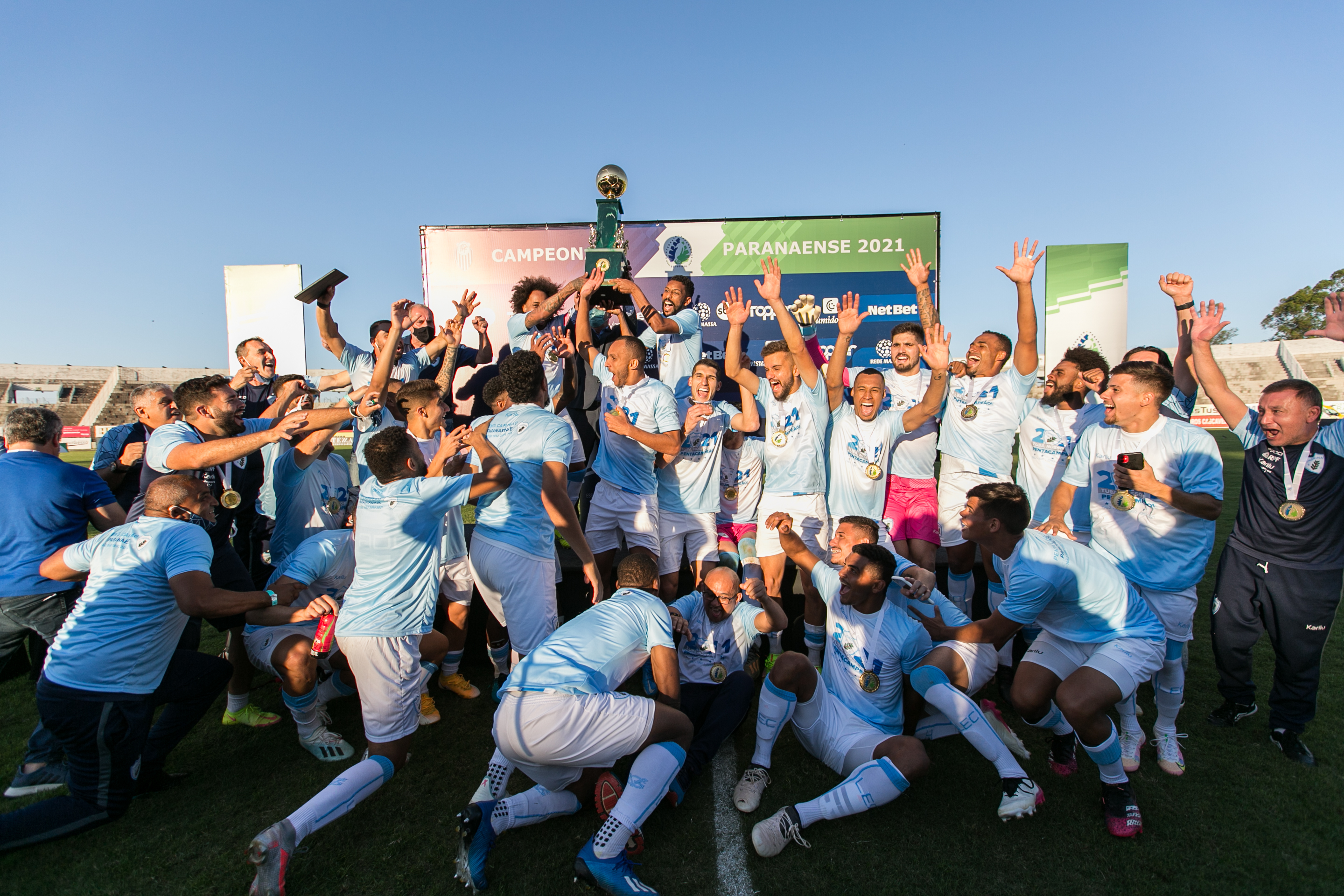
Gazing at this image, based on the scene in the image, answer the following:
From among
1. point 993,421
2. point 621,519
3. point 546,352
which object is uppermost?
point 546,352

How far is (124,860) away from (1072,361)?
6.94m

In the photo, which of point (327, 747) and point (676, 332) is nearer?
point (327, 747)

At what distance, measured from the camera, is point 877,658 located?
374 centimetres

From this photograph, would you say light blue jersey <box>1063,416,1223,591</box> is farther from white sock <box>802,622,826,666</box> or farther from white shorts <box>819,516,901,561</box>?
white sock <box>802,622,826,666</box>

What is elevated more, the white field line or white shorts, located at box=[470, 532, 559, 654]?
white shorts, located at box=[470, 532, 559, 654]

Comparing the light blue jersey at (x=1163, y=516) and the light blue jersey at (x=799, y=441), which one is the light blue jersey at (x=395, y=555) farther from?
the light blue jersey at (x=1163, y=516)

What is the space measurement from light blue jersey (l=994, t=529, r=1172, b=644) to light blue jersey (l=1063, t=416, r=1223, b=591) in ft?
0.90

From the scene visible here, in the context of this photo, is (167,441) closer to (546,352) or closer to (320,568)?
(320,568)

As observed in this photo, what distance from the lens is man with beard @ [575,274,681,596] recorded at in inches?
210

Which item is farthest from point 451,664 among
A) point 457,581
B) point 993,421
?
point 993,421

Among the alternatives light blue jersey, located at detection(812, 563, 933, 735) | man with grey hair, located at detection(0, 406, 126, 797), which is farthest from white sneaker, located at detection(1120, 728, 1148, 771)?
man with grey hair, located at detection(0, 406, 126, 797)

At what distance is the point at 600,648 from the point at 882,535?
3028 millimetres

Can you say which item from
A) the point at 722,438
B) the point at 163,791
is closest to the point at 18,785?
the point at 163,791

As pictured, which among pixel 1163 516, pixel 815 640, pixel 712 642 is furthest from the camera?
pixel 815 640
